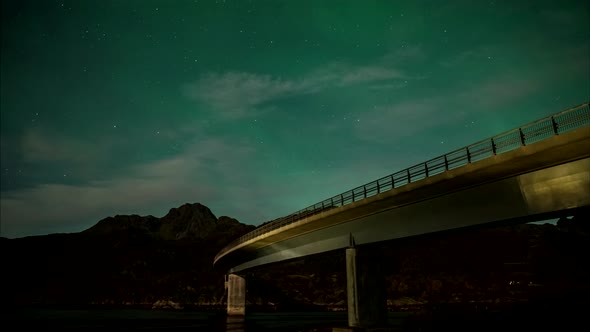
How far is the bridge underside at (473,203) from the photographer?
710 inches

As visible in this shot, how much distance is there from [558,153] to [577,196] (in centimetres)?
202

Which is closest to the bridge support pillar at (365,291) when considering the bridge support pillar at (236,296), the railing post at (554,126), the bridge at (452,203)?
the bridge at (452,203)

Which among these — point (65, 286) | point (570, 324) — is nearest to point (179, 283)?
point (65, 286)

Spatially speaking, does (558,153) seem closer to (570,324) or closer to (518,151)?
(518,151)

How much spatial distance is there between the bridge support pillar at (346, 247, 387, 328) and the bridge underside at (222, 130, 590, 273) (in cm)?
155

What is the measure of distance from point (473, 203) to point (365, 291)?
11374 millimetres

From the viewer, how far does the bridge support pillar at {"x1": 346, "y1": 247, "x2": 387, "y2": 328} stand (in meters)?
30.1

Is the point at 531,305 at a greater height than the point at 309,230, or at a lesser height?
lesser

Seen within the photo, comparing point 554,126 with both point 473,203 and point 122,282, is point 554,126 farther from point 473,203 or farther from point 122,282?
point 122,282

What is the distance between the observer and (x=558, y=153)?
60.1 feet

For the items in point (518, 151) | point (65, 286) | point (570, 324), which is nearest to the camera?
point (518, 151)

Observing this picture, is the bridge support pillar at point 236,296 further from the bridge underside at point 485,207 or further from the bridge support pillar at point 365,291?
the bridge support pillar at point 365,291

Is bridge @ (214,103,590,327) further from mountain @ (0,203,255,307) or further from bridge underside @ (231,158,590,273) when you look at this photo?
mountain @ (0,203,255,307)

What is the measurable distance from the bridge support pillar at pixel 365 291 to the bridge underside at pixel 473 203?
155cm
